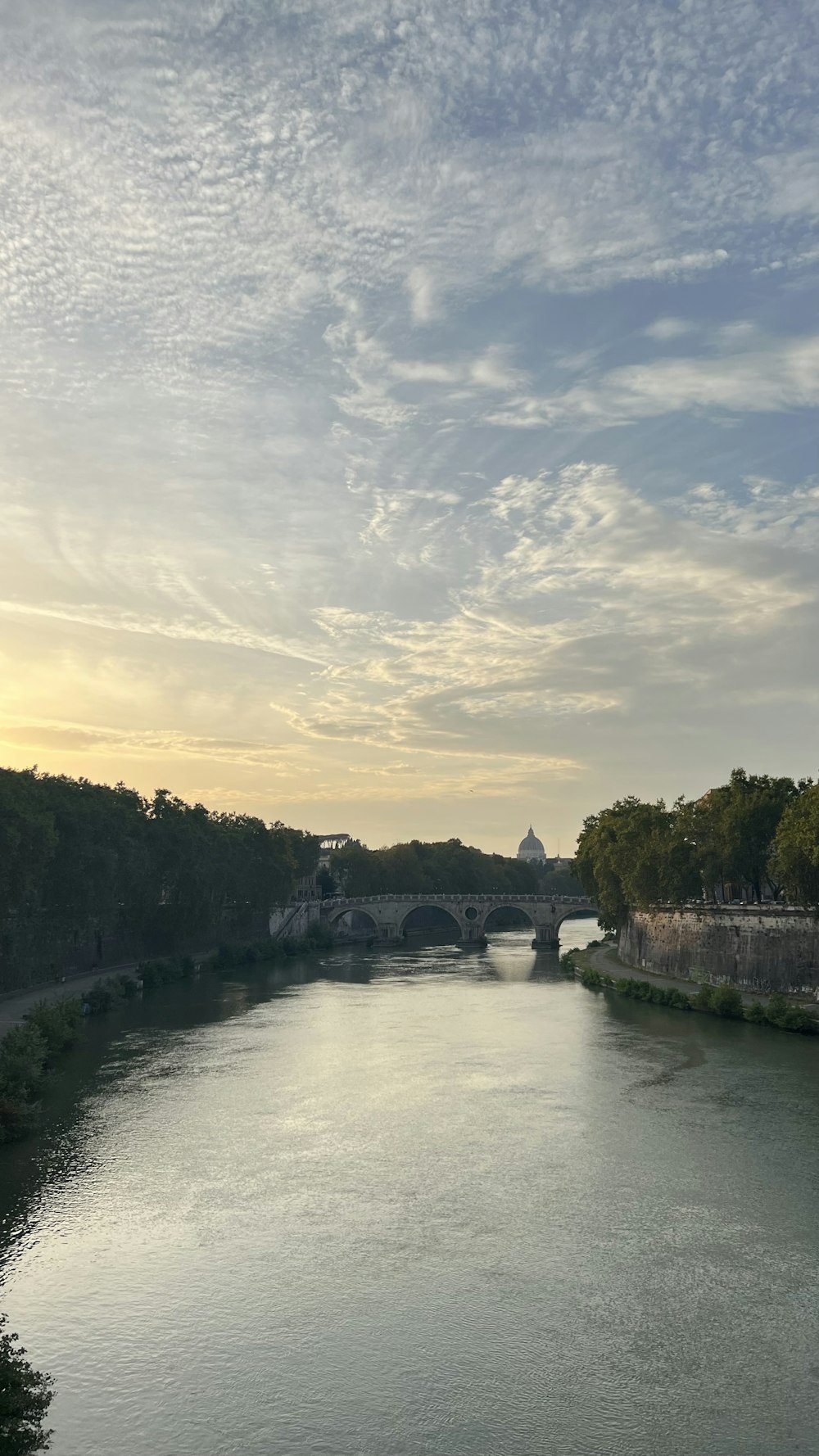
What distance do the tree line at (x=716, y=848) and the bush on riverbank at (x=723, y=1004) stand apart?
5.37 m

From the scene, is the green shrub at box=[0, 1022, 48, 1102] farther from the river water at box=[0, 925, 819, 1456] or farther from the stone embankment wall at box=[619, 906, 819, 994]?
the stone embankment wall at box=[619, 906, 819, 994]

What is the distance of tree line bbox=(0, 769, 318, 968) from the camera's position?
170ft

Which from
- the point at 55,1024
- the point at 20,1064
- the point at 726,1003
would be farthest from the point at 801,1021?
the point at 20,1064

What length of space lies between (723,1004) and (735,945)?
8.28 meters

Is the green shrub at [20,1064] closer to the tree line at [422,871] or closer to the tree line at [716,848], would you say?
the tree line at [716,848]

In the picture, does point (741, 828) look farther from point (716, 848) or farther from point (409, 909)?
point (409, 909)

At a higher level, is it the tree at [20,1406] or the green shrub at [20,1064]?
the green shrub at [20,1064]

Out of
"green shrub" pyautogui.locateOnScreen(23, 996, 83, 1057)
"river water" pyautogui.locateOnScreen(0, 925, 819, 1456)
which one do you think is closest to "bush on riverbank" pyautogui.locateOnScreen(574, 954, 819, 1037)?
"river water" pyautogui.locateOnScreen(0, 925, 819, 1456)

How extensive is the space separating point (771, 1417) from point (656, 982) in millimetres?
49109

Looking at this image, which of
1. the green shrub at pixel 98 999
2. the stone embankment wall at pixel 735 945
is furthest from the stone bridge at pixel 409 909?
the green shrub at pixel 98 999

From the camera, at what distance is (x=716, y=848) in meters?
64.0

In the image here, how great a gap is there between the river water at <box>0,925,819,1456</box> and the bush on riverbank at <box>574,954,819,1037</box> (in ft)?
10.8

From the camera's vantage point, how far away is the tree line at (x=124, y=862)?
51938mm

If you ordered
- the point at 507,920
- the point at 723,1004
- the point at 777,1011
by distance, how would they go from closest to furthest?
the point at 777,1011, the point at 723,1004, the point at 507,920
